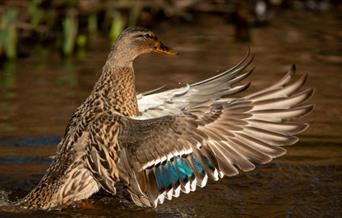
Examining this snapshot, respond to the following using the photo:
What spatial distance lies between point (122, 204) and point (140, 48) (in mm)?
1290

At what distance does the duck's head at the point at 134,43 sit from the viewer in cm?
770

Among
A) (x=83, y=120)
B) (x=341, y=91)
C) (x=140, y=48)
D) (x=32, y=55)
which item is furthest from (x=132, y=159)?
(x=32, y=55)

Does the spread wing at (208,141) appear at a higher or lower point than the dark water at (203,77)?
higher

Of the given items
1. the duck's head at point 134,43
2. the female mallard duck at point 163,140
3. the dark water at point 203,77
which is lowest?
the dark water at point 203,77

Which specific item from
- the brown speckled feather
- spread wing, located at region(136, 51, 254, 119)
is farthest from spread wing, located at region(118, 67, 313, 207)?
spread wing, located at region(136, 51, 254, 119)

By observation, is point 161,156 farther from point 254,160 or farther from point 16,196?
point 16,196

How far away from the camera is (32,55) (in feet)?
42.9

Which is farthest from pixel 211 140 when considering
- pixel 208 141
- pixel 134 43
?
pixel 134 43

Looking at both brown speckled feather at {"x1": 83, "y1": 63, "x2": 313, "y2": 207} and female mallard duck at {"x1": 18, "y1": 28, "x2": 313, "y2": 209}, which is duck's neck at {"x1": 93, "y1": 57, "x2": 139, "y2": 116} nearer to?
female mallard duck at {"x1": 18, "y1": 28, "x2": 313, "y2": 209}

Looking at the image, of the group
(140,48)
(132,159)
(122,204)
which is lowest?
(122,204)

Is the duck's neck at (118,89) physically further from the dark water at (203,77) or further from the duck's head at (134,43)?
the dark water at (203,77)

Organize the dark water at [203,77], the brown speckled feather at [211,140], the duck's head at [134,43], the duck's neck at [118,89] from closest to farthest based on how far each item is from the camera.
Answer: the brown speckled feather at [211,140] < the duck's neck at [118,89] < the dark water at [203,77] < the duck's head at [134,43]

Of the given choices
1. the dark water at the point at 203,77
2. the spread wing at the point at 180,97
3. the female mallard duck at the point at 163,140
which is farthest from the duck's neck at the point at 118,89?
the dark water at the point at 203,77

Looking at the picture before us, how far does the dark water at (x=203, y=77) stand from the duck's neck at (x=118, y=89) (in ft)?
2.77
